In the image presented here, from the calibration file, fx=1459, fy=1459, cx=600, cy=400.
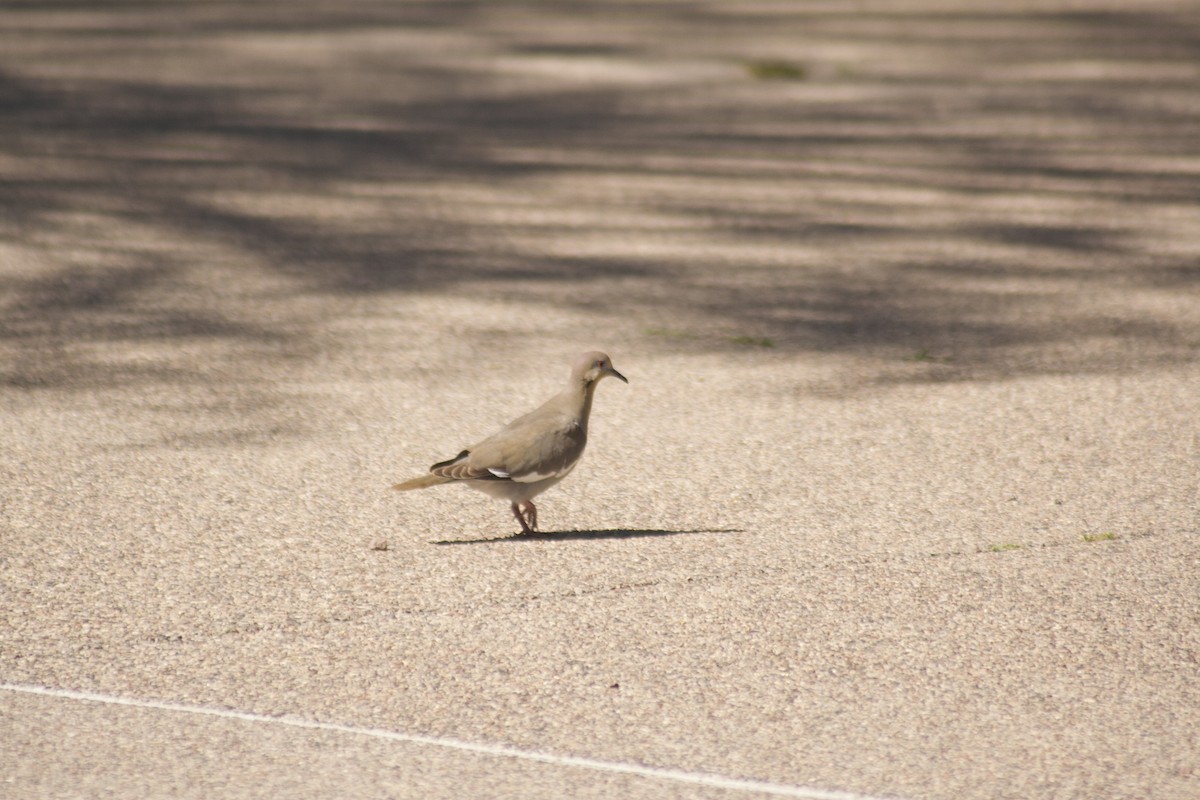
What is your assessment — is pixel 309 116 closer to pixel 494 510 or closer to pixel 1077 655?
pixel 494 510

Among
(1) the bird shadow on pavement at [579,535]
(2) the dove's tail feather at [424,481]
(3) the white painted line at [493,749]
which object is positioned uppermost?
(2) the dove's tail feather at [424,481]

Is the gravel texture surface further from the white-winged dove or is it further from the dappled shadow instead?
the white-winged dove

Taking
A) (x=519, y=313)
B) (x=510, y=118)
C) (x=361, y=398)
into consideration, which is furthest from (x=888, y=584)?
(x=510, y=118)

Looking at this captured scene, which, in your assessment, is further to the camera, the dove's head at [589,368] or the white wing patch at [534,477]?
the dove's head at [589,368]

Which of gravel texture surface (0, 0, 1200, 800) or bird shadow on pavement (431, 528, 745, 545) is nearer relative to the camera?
gravel texture surface (0, 0, 1200, 800)

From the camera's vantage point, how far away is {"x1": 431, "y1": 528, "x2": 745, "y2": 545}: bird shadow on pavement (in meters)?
4.54

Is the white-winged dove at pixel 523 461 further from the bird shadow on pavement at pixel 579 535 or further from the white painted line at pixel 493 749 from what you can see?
the white painted line at pixel 493 749

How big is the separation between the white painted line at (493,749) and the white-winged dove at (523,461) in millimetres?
1150

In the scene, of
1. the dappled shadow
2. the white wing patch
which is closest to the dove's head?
the white wing patch

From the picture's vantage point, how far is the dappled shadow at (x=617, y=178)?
7020 millimetres

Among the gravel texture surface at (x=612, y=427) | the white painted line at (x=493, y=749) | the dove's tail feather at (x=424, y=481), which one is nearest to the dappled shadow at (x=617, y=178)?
the gravel texture surface at (x=612, y=427)

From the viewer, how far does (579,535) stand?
15.1ft

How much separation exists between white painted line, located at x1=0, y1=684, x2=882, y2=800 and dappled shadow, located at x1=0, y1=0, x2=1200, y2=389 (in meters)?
2.81

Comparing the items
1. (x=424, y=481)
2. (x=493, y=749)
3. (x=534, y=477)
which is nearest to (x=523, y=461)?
(x=534, y=477)
